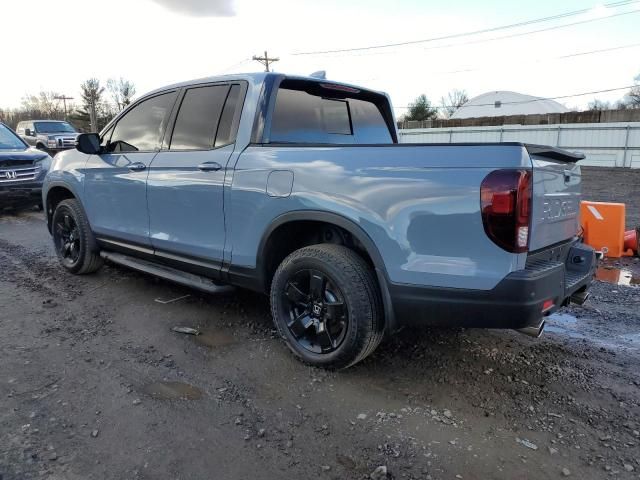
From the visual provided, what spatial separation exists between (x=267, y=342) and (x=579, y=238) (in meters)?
2.46

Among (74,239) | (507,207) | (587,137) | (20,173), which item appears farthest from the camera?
(587,137)

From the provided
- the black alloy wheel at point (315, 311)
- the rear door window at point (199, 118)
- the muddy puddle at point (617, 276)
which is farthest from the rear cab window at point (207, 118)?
the muddy puddle at point (617, 276)

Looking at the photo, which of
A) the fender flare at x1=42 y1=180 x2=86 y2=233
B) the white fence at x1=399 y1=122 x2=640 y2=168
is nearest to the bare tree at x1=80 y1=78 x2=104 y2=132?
the white fence at x1=399 y1=122 x2=640 y2=168

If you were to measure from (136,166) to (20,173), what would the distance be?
696cm

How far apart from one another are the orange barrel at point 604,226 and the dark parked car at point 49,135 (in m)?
19.3

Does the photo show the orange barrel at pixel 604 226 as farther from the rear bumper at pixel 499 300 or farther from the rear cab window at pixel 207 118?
the rear cab window at pixel 207 118

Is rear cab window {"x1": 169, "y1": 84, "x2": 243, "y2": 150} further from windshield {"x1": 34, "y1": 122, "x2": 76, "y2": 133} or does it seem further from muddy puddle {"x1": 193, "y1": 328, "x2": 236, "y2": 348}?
windshield {"x1": 34, "y1": 122, "x2": 76, "y2": 133}

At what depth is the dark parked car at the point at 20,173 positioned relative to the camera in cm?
948

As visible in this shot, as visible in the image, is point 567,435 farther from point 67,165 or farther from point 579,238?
point 67,165

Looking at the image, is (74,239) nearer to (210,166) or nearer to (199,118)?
(199,118)

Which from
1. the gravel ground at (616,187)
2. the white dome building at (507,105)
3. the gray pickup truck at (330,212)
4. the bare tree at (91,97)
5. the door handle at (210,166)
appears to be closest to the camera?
the gray pickup truck at (330,212)

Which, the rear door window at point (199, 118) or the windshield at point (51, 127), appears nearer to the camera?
the rear door window at point (199, 118)

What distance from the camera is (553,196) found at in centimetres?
276

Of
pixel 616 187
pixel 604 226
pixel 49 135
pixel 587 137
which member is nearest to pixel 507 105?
pixel 587 137
